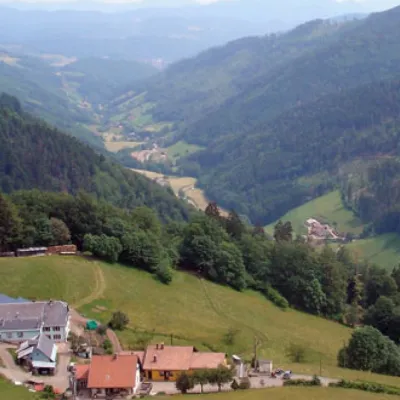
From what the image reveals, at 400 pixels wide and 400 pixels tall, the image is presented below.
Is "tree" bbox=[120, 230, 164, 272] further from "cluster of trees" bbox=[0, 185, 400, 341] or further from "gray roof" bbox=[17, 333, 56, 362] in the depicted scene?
"gray roof" bbox=[17, 333, 56, 362]

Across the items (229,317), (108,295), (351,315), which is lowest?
(351,315)

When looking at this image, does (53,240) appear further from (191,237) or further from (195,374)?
(195,374)

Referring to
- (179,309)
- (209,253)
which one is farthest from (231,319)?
(209,253)

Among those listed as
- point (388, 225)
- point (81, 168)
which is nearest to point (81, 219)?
point (81, 168)

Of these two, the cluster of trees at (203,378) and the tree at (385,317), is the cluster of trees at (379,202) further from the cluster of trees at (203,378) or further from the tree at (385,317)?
the cluster of trees at (203,378)

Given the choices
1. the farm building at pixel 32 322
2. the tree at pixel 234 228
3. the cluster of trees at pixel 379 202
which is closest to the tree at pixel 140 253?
the tree at pixel 234 228

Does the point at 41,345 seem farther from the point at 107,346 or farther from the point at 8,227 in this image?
the point at 8,227
